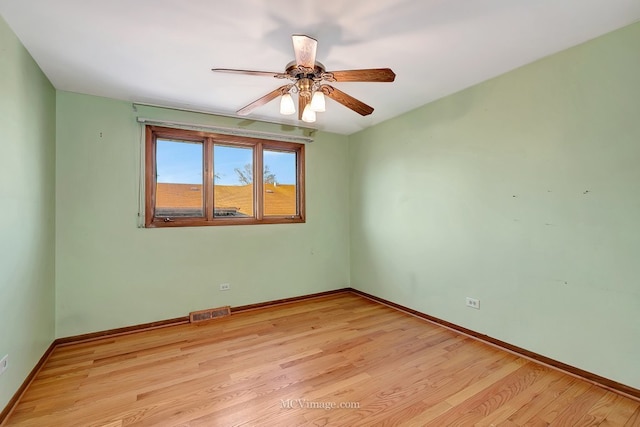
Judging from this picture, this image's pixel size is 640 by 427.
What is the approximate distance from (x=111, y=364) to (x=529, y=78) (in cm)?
426

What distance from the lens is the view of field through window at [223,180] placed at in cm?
323

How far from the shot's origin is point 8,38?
1.78m

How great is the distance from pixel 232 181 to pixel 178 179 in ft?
2.06

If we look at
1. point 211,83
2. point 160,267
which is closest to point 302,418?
point 160,267

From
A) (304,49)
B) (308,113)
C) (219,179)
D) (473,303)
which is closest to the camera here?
(304,49)

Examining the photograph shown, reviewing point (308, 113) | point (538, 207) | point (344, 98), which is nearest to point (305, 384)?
point (308, 113)

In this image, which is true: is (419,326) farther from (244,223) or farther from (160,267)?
(160,267)

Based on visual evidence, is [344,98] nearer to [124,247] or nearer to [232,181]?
[232,181]

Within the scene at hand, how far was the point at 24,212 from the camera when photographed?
6.63 ft

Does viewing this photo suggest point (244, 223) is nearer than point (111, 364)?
No

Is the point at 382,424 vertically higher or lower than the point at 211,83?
lower

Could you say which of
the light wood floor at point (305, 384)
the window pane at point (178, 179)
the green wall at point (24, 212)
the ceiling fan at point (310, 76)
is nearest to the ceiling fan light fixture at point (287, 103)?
the ceiling fan at point (310, 76)

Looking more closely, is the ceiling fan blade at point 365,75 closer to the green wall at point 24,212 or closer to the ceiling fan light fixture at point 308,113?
the ceiling fan light fixture at point 308,113

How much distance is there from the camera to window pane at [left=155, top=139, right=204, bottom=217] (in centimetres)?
320
